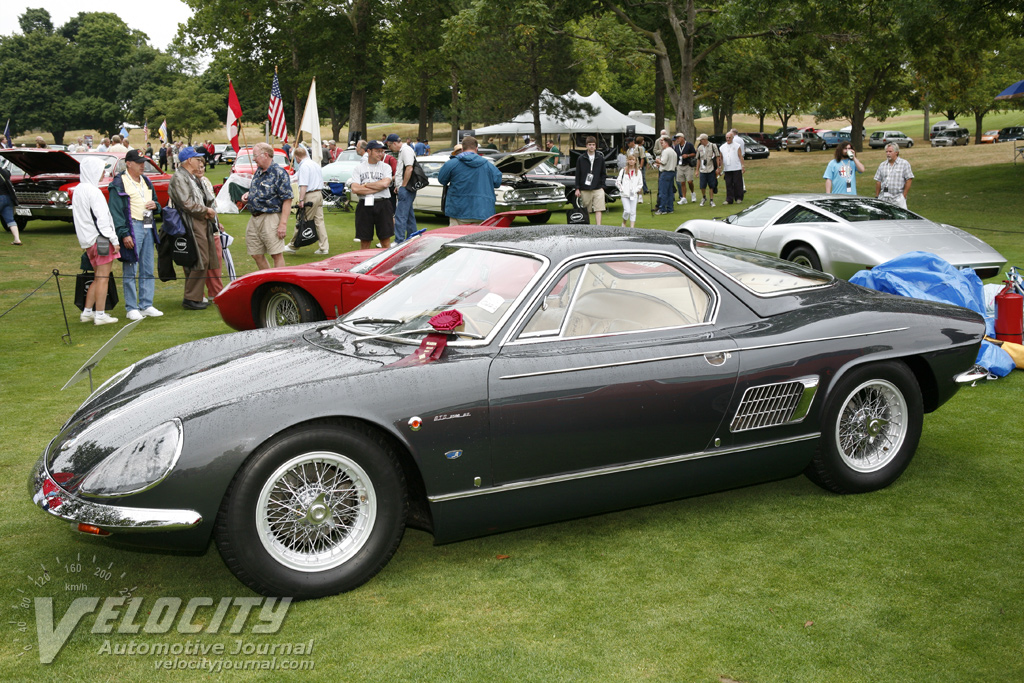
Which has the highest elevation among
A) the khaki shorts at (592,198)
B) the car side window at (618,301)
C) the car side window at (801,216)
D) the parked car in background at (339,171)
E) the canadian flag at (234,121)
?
the canadian flag at (234,121)

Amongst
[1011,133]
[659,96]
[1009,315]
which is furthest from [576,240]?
[1011,133]

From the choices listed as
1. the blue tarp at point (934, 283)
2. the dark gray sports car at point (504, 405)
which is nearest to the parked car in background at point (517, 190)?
the blue tarp at point (934, 283)

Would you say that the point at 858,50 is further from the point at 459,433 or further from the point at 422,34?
the point at 459,433

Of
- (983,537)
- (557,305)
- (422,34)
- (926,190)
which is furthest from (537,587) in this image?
(422,34)

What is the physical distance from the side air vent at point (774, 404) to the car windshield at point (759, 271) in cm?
55

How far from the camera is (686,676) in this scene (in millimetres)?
3020

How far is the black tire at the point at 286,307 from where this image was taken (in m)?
7.79

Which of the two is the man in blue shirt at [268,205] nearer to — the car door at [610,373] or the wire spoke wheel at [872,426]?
the car door at [610,373]

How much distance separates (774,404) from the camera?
421 centimetres

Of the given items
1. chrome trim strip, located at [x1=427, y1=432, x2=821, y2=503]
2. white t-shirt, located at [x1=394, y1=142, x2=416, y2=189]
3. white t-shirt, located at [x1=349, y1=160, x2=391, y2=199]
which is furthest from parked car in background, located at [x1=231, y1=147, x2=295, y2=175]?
chrome trim strip, located at [x1=427, y1=432, x2=821, y2=503]

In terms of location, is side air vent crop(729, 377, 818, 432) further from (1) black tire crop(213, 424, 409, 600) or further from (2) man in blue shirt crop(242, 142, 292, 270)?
(2) man in blue shirt crop(242, 142, 292, 270)

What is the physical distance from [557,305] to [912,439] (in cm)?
215

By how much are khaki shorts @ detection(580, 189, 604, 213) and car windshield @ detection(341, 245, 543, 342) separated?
11804mm

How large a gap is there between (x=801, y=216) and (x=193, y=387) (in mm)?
8544
